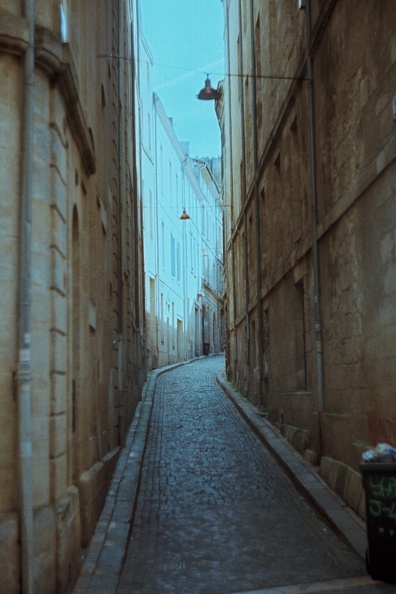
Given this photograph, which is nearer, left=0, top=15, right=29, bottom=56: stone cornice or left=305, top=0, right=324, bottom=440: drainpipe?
left=0, top=15, right=29, bottom=56: stone cornice

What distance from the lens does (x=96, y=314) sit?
9.52 m

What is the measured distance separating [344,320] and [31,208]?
505cm

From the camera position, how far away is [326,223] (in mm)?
10438

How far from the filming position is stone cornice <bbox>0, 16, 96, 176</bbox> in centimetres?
564

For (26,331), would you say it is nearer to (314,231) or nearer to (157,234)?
(314,231)

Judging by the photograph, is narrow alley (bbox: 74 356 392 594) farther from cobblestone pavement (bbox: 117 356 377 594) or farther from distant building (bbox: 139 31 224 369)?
distant building (bbox: 139 31 224 369)

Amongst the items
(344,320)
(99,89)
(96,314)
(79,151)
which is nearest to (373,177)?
(344,320)

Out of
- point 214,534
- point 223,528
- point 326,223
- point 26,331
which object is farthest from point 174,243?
point 26,331

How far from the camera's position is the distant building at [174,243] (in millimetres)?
31250

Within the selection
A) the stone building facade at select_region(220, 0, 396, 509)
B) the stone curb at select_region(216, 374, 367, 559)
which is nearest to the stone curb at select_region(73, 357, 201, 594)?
the stone curb at select_region(216, 374, 367, 559)

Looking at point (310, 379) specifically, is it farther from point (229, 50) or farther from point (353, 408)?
point (229, 50)

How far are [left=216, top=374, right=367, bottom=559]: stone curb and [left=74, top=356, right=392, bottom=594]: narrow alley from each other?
0.10 metres

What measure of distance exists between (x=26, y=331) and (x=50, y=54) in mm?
2109

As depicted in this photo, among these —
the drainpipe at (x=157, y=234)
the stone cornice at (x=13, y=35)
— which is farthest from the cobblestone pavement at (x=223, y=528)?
the drainpipe at (x=157, y=234)
